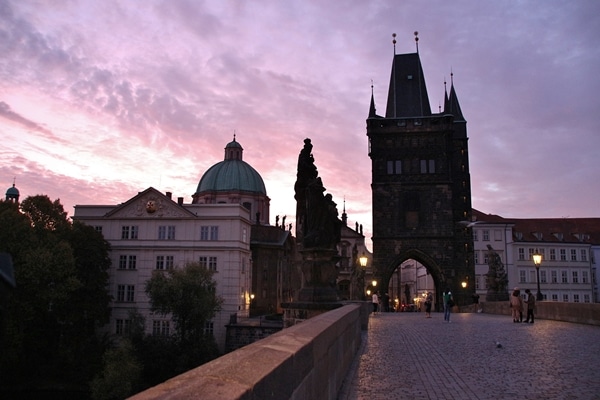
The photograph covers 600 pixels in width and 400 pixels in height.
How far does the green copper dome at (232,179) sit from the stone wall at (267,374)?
234 ft

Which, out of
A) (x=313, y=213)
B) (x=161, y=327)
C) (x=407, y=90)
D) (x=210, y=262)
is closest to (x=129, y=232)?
(x=210, y=262)

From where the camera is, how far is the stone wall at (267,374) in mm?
2277

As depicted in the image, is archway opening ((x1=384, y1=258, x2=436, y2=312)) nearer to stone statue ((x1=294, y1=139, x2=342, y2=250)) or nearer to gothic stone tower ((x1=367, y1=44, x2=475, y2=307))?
gothic stone tower ((x1=367, y1=44, x2=475, y2=307))

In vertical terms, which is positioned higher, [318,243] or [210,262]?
[210,262]

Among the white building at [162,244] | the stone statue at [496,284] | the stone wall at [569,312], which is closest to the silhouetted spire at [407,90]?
the white building at [162,244]

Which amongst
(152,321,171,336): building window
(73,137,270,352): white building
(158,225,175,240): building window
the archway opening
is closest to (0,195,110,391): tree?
(73,137,270,352): white building

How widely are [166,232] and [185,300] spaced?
36.2 ft

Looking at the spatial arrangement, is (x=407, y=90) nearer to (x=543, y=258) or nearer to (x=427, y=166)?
(x=427, y=166)

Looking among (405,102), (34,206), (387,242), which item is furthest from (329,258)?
(405,102)

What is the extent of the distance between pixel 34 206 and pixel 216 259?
1604 cm

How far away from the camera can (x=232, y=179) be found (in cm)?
7719

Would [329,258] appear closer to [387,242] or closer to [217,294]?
[217,294]

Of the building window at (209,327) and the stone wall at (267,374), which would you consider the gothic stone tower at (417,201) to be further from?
the stone wall at (267,374)

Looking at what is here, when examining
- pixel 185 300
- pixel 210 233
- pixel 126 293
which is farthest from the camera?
pixel 210 233
